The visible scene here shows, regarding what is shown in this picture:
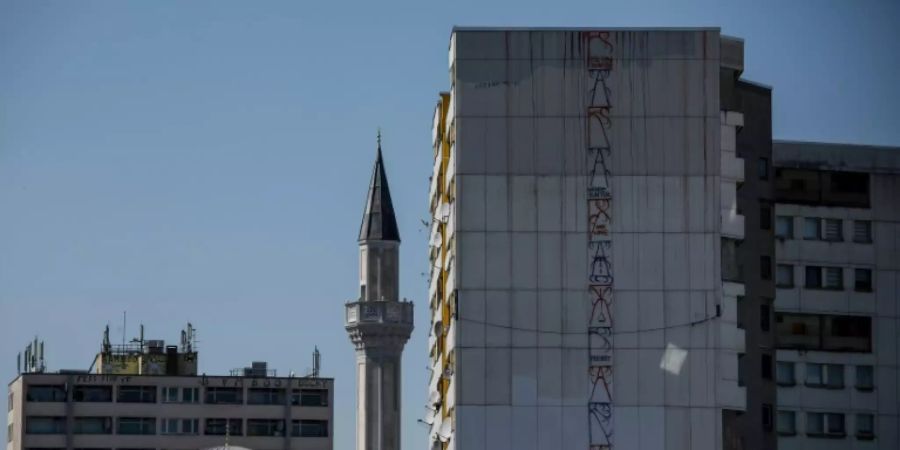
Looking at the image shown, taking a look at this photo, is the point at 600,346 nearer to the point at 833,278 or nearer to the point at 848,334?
the point at 848,334

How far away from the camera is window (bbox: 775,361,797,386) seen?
375ft

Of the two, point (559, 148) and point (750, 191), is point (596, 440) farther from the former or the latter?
point (750, 191)

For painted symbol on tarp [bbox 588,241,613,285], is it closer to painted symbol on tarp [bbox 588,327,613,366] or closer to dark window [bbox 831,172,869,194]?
painted symbol on tarp [bbox 588,327,613,366]

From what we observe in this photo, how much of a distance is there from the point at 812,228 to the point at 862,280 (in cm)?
333

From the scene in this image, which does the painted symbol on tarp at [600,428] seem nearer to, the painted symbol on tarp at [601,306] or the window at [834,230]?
the painted symbol on tarp at [601,306]

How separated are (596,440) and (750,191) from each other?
18.0 m

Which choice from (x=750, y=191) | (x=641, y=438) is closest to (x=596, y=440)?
(x=641, y=438)

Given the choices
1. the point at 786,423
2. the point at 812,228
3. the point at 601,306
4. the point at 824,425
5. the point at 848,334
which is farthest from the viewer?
the point at 812,228

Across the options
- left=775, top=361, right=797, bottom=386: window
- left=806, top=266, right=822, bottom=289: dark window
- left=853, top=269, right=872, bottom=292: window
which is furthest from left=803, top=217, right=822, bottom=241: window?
left=775, top=361, right=797, bottom=386: window

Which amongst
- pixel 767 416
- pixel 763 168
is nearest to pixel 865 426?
pixel 767 416

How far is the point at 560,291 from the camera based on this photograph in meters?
95.1

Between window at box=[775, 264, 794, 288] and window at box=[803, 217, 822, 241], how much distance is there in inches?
84.3

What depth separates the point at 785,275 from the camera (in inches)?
4599

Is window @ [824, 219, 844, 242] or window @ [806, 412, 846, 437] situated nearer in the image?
window @ [806, 412, 846, 437]
